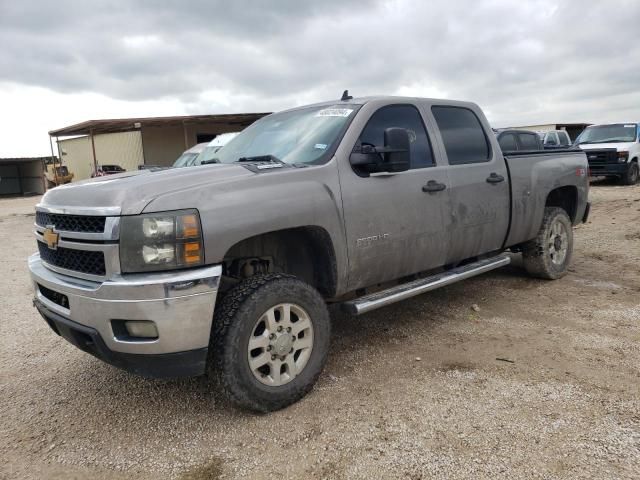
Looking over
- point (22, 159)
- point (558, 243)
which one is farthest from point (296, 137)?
point (22, 159)

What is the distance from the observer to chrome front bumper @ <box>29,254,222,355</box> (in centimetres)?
257

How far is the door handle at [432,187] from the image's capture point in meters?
3.88

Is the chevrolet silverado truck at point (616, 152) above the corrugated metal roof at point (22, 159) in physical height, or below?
below

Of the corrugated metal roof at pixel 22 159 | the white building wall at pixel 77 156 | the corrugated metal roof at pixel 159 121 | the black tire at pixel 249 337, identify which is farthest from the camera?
the corrugated metal roof at pixel 22 159

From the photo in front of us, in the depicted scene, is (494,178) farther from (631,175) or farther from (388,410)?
(631,175)

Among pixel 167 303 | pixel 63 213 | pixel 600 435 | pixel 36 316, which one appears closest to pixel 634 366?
pixel 600 435

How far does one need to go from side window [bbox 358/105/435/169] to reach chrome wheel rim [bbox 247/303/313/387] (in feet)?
4.67

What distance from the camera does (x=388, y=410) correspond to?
3.04 meters

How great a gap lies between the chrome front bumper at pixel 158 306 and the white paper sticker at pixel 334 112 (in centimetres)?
163

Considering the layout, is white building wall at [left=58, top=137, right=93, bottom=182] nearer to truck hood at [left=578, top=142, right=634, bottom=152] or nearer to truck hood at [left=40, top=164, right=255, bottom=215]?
truck hood at [left=578, top=142, right=634, bottom=152]

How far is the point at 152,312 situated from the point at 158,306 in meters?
0.04

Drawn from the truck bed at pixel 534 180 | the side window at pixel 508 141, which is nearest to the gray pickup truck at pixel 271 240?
the truck bed at pixel 534 180

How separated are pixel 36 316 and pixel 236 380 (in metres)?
3.48

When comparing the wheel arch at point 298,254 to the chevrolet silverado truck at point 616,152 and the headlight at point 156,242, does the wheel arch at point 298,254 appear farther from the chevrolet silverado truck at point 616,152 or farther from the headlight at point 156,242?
the chevrolet silverado truck at point 616,152
